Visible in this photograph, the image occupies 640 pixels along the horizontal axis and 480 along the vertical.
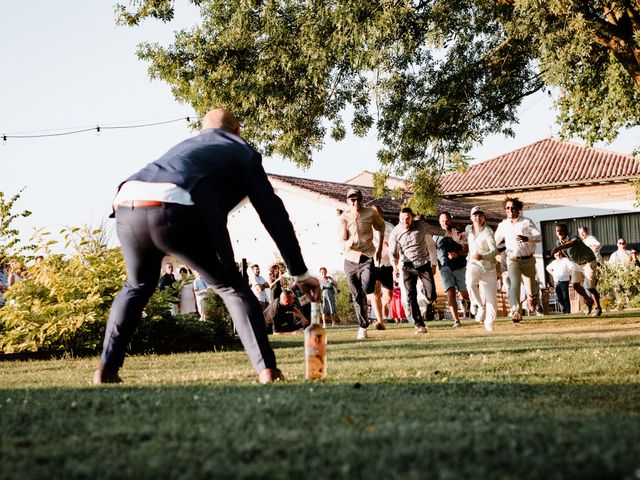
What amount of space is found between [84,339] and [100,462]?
9.17 metres

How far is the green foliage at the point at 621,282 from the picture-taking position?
22281mm

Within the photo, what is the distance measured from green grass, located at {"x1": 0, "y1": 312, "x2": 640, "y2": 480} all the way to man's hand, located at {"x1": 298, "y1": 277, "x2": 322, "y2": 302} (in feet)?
1.93

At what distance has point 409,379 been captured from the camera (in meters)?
6.04

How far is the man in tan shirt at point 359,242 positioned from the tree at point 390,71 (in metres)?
2.93

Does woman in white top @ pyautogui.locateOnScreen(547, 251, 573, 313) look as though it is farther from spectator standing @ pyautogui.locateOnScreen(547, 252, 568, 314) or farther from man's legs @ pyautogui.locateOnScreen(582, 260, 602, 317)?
man's legs @ pyautogui.locateOnScreen(582, 260, 602, 317)

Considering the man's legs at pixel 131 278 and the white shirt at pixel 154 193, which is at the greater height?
the white shirt at pixel 154 193

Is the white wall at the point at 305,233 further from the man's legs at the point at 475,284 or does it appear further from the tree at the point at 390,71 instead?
the man's legs at the point at 475,284

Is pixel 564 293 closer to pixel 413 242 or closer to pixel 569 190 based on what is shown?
pixel 413 242

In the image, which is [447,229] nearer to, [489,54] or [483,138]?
[483,138]

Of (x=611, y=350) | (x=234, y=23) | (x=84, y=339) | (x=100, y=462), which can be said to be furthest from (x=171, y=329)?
(x=100, y=462)

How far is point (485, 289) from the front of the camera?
1430 cm

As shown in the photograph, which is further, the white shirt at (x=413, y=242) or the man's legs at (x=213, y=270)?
the white shirt at (x=413, y=242)

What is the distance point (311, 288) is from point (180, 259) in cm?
91

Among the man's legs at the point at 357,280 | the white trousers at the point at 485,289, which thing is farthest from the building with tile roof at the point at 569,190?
the man's legs at the point at 357,280
